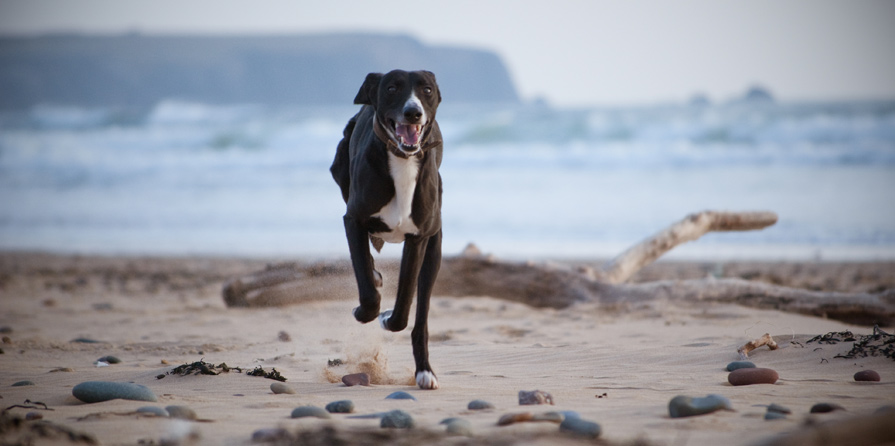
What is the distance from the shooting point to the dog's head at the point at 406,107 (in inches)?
157

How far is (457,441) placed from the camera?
292 cm

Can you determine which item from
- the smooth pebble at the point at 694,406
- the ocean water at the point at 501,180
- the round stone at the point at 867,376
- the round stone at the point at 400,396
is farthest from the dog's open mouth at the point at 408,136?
the ocean water at the point at 501,180

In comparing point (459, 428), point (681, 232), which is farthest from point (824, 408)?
point (681, 232)

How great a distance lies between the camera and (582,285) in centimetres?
772

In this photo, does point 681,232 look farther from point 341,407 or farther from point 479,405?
point 341,407

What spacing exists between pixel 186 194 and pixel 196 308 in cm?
1369

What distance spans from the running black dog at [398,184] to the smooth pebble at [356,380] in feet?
1.20

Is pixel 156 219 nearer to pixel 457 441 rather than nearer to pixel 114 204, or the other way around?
pixel 114 204

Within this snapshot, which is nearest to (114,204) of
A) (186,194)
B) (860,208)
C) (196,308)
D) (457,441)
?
(186,194)

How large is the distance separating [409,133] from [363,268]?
842 mm

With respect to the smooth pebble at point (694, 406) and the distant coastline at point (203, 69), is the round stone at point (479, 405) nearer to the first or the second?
the smooth pebble at point (694, 406)

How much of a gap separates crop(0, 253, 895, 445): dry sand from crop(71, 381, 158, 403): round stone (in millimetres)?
59

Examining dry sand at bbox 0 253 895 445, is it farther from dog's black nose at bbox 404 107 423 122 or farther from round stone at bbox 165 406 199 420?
dog's black nose at bbox 404 107 423 122

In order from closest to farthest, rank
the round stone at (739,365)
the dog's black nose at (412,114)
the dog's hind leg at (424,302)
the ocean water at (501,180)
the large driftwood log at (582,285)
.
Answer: the dog's black nose at (412,114) → the dog's hind leg at (424,302) → the round stone at (739,365) → the large driftwood log at (582,285) → the ocean water at (501,180)
